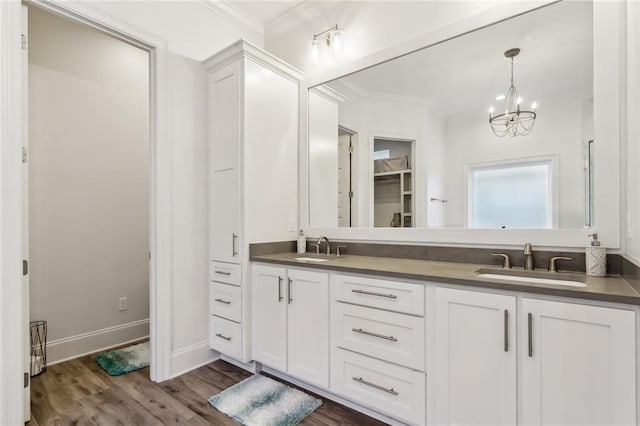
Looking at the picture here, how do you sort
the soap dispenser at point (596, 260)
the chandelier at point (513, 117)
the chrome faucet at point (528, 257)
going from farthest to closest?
the chandelier at point (513, 117) → the chrome faucet at point (528, 257) → the soap dispenser at point (596, 260)

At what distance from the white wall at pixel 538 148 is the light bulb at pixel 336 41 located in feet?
3.59

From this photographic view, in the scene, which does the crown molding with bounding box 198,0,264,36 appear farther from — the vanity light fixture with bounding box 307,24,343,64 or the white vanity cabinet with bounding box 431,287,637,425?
the white vanity cabinet with bounding box 431,287,637,425

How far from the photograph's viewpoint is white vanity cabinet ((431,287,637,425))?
1.15 meters

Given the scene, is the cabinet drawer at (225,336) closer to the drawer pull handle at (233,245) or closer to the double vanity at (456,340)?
the double vanity at (456,340)

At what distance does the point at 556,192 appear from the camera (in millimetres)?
1729

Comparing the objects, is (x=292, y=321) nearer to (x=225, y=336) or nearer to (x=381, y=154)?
(x=225, y=336)

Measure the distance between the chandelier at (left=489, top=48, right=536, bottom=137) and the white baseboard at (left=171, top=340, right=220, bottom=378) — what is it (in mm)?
2583

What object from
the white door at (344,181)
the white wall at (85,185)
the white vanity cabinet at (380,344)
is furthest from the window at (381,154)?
the white wall at (85,185)

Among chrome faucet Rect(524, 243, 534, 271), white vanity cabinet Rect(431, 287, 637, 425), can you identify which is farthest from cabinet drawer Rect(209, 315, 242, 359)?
chrome faucet Rect(524, 243, 534, 271)

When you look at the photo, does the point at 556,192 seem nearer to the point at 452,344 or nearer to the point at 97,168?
the point at 452,344

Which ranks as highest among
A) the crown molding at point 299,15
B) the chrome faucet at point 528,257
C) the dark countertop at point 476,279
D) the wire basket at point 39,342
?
the crown molding at point 299,15

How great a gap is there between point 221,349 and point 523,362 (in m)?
2.01

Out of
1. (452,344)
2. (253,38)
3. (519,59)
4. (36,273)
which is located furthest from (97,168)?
(519,59)

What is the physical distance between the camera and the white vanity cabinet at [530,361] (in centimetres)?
115
